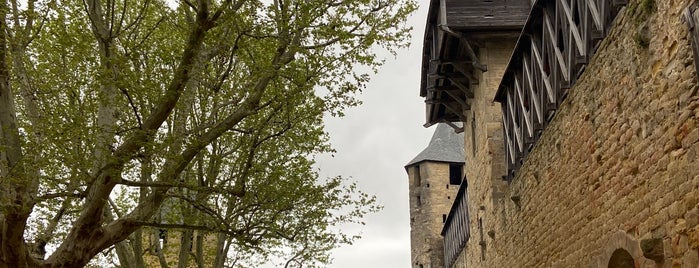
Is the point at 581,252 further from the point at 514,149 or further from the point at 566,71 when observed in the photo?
the point at 514,149

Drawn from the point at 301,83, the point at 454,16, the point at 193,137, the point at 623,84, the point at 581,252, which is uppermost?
the point at 454,16

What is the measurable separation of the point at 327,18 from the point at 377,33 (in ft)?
2.85

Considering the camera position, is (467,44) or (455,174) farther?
(455,174)

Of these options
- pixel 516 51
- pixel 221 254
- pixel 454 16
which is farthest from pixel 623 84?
pixel 221 254

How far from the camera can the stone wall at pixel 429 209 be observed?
29266 mm

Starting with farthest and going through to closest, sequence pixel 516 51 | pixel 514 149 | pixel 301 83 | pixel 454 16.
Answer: pixel 454 16 < pixel 514 149 < pixel 516 51 < pixel 301 83

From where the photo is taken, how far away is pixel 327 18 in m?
9.07

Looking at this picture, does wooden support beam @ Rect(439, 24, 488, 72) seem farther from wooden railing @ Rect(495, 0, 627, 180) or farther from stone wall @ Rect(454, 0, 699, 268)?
stone wall @ Rect(454, 0, 699, 268)

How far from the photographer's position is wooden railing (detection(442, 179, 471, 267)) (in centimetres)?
1742

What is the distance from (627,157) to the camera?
5.70 metres

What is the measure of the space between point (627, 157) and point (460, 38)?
7508 millimetres

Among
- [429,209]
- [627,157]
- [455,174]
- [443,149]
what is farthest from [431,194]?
[627,157]

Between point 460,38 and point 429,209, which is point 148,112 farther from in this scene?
point 429,209

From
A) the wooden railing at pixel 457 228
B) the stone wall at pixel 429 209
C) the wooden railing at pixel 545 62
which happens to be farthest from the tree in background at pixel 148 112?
the stone wall at pixel 429 209
